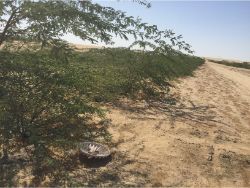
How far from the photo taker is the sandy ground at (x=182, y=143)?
733cm

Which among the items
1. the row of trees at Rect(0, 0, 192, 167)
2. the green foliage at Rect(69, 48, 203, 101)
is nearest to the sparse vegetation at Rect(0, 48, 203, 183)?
the row of trees at Rect(0, 0, 192, 167)

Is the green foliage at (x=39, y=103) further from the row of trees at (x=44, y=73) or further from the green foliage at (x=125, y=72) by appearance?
the green foliage at (x=125, y=72)

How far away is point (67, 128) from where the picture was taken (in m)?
8.91

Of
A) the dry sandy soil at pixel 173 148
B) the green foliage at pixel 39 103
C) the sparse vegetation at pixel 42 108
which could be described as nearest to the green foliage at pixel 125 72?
the dry sandy soil at pixel 173 148

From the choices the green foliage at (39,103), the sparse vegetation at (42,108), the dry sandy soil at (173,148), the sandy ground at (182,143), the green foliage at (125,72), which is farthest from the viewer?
the green foliage at (125,72)

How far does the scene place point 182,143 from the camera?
9070 mm

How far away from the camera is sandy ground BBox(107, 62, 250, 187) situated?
733cm

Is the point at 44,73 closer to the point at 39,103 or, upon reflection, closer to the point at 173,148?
the point at 39,103

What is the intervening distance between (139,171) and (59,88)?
9.06ft

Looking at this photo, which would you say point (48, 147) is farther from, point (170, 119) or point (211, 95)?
point (211, 95)

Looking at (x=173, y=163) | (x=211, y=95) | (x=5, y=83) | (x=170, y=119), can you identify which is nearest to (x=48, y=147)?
(x=5, y=83)

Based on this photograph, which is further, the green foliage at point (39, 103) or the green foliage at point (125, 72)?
the green foliage at point (125, 72)

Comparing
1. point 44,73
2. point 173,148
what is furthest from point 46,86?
point 173,148

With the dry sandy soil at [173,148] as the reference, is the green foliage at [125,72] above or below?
above
